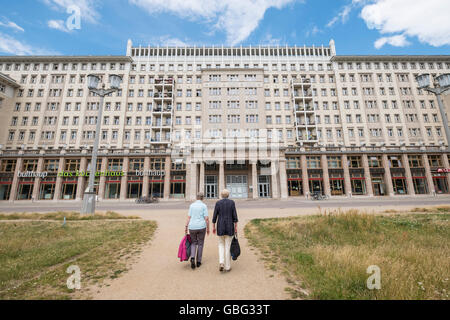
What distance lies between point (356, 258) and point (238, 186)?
31.3 m

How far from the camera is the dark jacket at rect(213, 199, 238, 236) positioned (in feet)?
14.9

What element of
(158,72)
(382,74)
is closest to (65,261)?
(158,72)

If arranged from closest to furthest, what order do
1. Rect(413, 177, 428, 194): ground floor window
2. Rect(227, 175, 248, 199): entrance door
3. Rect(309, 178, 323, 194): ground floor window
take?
Rect(413, 177, 428, 194): ground floor window
Rect(309, 178, 323, 194): ground floor window
Rect(227, 175, 248, 199): entrance door

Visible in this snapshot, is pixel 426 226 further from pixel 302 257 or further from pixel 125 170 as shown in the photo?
pixel 125 170

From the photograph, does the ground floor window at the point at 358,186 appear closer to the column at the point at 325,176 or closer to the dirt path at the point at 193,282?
the column at the point at 325,176

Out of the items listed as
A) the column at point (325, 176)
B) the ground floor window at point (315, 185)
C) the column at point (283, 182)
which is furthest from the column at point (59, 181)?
the column at point (325, 176)

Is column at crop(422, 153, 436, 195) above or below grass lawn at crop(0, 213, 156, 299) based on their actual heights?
above

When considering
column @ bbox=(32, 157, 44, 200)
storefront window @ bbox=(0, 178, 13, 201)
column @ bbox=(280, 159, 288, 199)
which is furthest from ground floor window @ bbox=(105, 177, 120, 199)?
column @ bbox=(280, 159, 288, 199)

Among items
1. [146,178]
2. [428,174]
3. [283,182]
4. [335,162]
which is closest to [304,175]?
[283,182]

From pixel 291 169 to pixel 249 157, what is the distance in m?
8.75

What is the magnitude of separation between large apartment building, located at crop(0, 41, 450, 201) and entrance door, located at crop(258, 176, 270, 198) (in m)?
0.19

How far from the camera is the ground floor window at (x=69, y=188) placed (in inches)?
1353

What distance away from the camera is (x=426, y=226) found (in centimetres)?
821

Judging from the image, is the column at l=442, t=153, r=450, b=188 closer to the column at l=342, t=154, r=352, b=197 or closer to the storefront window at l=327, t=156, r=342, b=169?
the column at l=342, t=154, r=352, b=197
